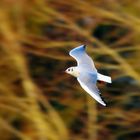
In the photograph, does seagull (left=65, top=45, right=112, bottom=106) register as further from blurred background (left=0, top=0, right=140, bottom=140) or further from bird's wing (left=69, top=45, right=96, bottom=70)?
blurred background (left=0, top=0, right=140, bottom=140)

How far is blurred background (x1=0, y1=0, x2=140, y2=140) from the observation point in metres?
2.82

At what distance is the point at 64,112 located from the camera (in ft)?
10.1

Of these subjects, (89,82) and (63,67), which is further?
(63,67)

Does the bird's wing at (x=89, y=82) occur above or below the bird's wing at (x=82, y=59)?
below

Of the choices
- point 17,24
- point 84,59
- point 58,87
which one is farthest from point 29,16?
point 84,59

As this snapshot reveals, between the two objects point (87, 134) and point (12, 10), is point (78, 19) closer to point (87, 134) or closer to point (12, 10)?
point (12, 10)

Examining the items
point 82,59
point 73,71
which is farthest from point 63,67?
point 73,71

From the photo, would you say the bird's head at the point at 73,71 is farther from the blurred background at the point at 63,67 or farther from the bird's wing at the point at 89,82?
the blurred background at the point at 63,67

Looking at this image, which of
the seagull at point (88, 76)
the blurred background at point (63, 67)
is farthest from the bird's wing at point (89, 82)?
the blurred background at point (63, 67)

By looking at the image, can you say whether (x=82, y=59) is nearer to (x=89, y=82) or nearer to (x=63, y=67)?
(x=89, y=82)

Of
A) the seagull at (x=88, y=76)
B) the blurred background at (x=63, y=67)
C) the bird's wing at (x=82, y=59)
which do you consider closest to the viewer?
the seagull at (x=88, y=76)

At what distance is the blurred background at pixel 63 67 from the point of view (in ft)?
9.27

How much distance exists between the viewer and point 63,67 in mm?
2936

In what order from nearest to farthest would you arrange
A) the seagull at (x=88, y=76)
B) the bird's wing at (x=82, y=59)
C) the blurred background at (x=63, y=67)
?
1. the seagull at (x=88, y=76)
2. the bird's wing at (x=82, y=59)
3. the blurred background at (x=63, y=67)
